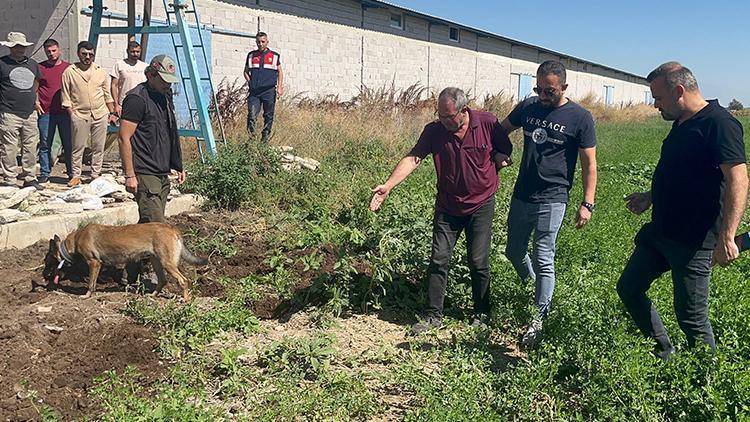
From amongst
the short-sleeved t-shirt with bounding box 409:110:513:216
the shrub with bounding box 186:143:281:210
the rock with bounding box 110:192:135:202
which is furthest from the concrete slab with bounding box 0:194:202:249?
the short-sleeved t-shirt with bounding box 409:110:513:216

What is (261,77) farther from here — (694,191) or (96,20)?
(694,191)

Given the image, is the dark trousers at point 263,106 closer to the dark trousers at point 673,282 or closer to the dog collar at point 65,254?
the dog collar at point 65,254

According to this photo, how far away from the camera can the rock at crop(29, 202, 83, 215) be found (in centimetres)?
723

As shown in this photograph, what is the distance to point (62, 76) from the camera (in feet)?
28.8

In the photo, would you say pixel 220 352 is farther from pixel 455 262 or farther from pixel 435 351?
pixel 455 262

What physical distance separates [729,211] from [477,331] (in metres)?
1.99

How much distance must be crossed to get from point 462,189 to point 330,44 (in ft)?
51.1

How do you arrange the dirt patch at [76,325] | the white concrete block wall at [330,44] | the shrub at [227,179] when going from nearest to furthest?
the dirt patch at [76,325], the shrub at [227,179], the white concrete block wall at [330,44]

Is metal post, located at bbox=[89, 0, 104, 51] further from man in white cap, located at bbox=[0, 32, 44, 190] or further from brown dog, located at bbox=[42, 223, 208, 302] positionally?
brown dog, located at bbox=[42, 223, 208, 302]

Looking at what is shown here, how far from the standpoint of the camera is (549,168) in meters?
4.74

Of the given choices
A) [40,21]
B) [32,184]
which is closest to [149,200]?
[32,184]

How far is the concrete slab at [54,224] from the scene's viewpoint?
21.7 ft

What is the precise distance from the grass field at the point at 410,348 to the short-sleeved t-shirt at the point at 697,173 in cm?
72

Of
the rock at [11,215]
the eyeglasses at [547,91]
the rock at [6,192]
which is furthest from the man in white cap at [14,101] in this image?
the eyeglasses at [547,91]
